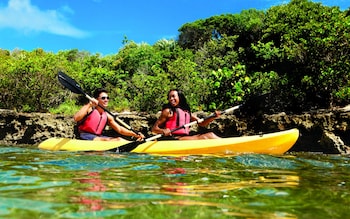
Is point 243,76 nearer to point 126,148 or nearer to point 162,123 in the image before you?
point 162,123

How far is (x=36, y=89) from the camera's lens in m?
14.6

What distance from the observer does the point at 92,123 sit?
7.27 m

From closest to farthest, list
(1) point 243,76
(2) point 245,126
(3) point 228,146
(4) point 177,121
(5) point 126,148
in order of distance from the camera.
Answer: (3) point 228,146, (5) point 126,148, (4) point 177,121, (2) point 245,126, (1) point 243,76

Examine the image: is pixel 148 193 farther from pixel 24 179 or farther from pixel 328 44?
pixel 328 44

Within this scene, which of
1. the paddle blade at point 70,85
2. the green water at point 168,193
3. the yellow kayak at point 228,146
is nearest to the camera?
the green water at point 168,193

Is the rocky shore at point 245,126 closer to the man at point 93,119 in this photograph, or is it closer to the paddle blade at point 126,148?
the man at point 93,119

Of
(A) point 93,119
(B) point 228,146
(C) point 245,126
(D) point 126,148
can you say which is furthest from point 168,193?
(C) point 245,126

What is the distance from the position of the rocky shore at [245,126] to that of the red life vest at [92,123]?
2837 millimetres

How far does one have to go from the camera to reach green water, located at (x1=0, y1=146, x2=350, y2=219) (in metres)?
1.79

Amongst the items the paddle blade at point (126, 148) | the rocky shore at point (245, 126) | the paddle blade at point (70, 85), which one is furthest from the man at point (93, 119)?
the rocky shore at point (245, 126)

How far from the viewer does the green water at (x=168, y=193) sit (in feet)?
5.86

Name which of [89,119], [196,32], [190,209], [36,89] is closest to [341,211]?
[190,209]

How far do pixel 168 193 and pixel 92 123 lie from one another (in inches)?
205

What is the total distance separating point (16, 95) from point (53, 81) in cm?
148
